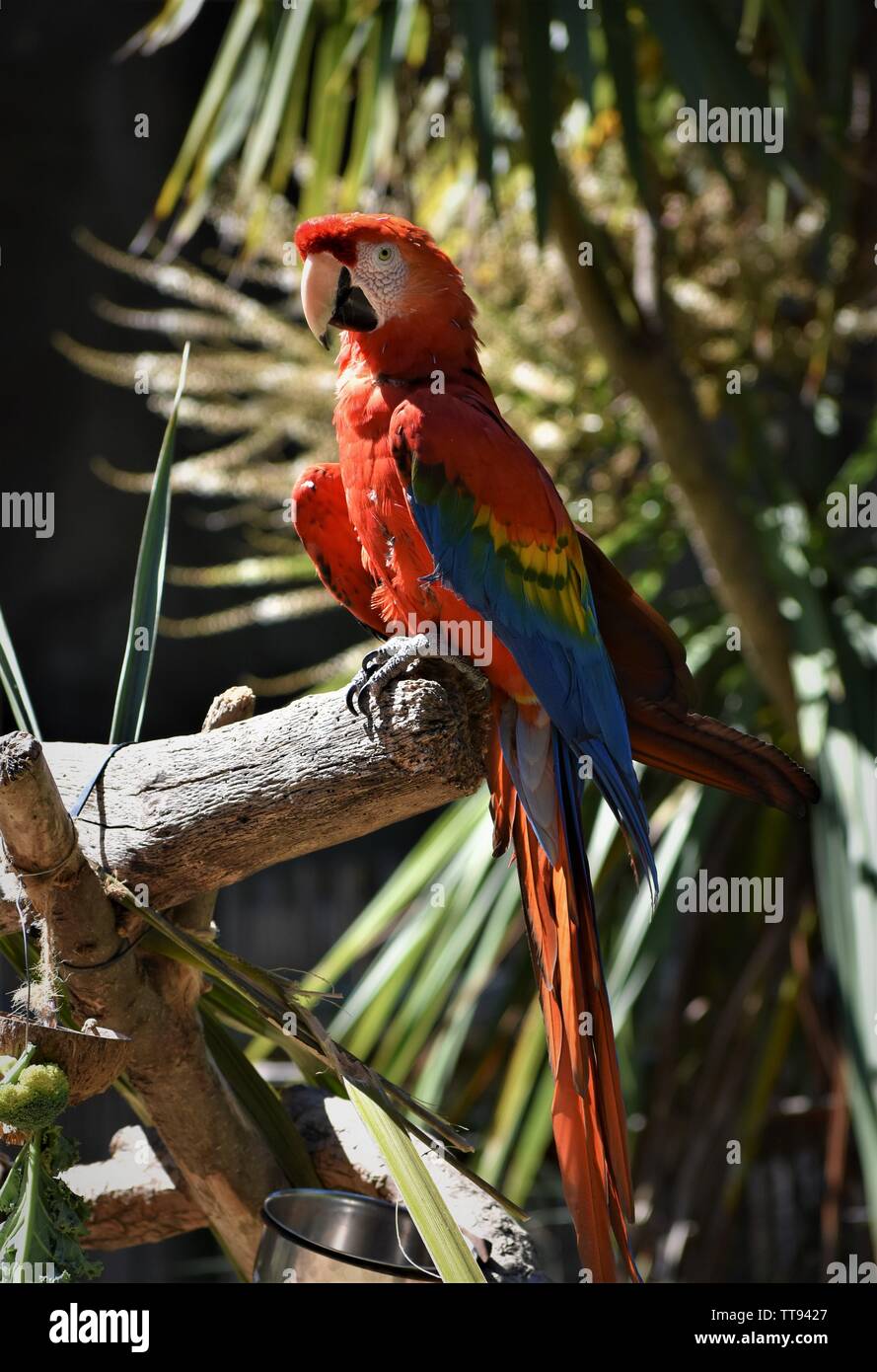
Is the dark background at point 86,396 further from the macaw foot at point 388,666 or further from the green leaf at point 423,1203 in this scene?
the green leaf at point 423,1203

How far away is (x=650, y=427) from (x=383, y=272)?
649mm

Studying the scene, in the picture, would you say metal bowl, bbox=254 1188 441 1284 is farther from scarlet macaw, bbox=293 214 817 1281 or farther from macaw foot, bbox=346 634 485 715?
macaw foot, bbox=346 634 485 715

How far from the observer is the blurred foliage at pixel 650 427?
1.34 meters

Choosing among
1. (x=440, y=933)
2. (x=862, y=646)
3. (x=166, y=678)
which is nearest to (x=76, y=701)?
(x=166, y=678)

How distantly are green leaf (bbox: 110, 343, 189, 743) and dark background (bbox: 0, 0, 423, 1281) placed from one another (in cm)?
182

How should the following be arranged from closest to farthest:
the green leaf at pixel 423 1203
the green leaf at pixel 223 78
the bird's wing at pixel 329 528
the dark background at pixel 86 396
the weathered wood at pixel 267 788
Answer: the green leaf at pixel 423 1203, the weathered wood at pixel 267 788, the bird's wing at pixel 329 528, the green leaf at pixel 223 78, the dark background at pixel 86 396

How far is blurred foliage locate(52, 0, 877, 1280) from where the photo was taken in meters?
1.34

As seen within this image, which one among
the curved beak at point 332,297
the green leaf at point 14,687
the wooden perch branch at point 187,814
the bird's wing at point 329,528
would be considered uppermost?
the curved beak at point 332,297

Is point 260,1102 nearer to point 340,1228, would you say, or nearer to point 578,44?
point 340,1228

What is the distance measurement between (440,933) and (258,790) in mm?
858

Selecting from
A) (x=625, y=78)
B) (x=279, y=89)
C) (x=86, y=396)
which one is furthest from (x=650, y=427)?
(x=86, y=396)

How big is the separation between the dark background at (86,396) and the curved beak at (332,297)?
1.77 m

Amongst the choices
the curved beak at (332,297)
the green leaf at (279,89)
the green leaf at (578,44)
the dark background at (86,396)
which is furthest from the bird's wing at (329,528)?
the dark background at (86,396)
